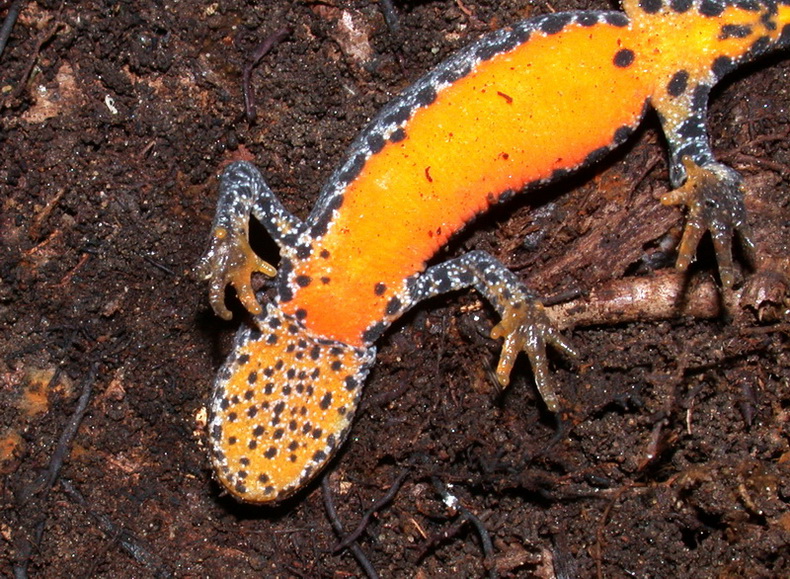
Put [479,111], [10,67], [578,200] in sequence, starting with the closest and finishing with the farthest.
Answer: [479,111], [10,67], [578,200]

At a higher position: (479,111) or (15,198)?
(15,198)

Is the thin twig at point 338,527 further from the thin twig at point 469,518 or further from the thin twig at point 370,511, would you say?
the thin twig at point 469,518

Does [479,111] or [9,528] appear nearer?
[479,111]

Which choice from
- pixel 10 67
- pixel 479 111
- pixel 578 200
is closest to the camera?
pixel 479 111

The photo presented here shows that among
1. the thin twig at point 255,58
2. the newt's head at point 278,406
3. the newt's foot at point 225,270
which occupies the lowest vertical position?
the newt's head at point 278,406

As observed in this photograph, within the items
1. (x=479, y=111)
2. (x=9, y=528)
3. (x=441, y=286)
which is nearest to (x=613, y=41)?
(x=479, y=111)

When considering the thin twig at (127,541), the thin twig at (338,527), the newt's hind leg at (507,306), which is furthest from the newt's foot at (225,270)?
the thin twig at (127,541)

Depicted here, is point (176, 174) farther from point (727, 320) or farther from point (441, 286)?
point (727, 320)
